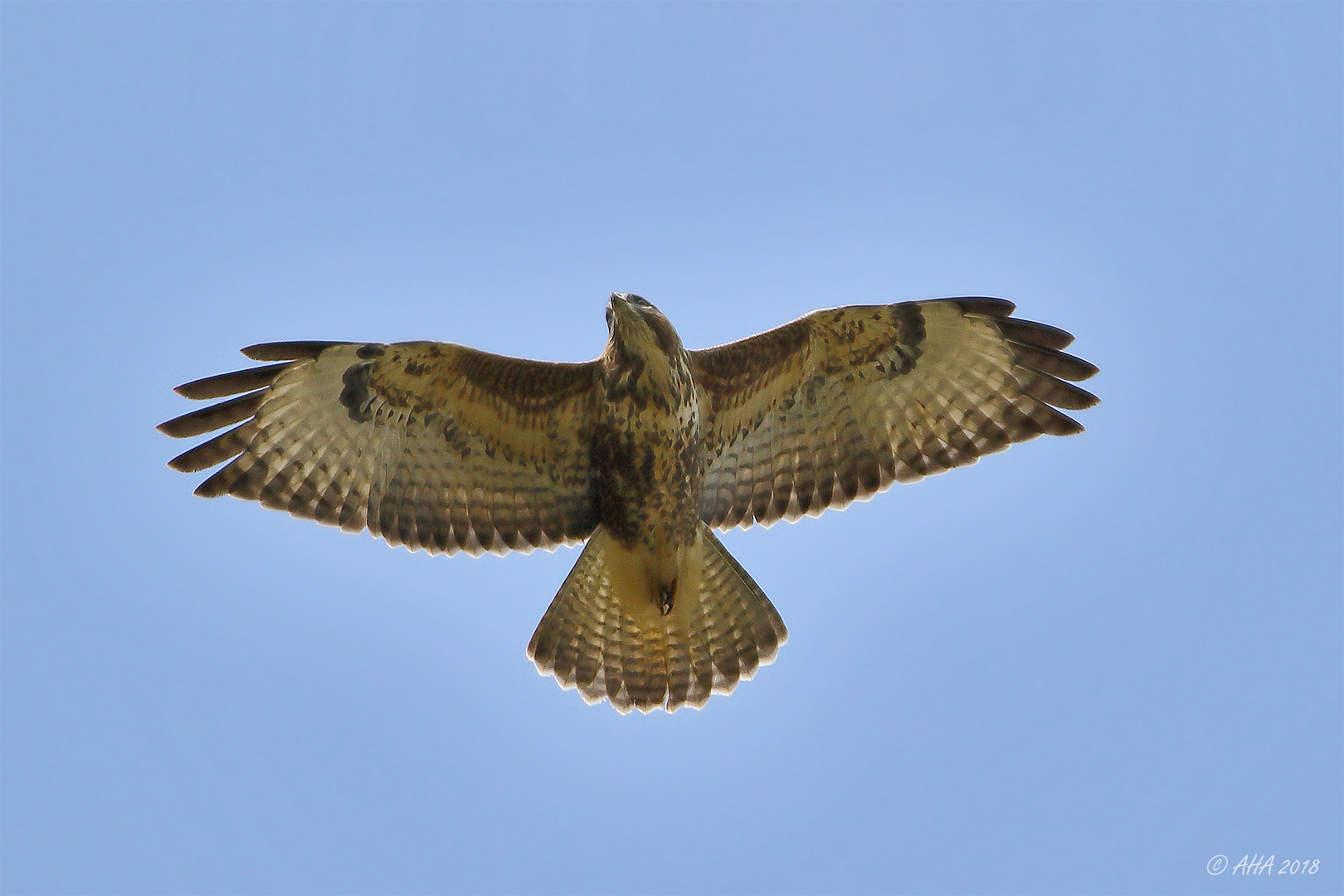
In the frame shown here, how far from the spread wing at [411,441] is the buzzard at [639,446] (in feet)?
0.04

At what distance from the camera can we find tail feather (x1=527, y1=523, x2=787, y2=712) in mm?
9180

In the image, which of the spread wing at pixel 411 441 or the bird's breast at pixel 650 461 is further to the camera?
the spread wing at pixel 411 441

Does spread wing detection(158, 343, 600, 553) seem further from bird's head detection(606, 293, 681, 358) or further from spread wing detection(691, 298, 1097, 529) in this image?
spread wing detection(691, 298, 1097, 529)

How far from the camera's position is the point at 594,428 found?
8.87 metres

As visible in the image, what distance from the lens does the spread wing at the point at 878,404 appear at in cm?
905

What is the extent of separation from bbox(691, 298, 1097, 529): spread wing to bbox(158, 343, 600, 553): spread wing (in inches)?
35.6

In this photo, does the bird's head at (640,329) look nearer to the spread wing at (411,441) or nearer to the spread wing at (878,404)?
the spread wing at (411,441)

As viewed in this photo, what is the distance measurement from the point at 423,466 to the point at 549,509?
Answer: 80cm

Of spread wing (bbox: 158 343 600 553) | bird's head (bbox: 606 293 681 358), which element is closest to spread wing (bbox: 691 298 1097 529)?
bird's head (bbox: 606 293 681 358)

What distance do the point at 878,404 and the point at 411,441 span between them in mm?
2826

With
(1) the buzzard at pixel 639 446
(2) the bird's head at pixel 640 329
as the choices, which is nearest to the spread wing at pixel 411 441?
(1) the buzzard at pixel 639 446

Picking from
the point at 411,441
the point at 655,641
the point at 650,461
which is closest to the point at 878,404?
the point at 650,461

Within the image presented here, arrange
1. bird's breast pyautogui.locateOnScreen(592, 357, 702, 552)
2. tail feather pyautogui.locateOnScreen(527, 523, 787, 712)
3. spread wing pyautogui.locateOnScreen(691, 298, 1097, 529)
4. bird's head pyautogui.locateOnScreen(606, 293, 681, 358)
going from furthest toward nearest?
tail feather pyautogui.locateOnScreen(527, 523, 787, 712) → spread wing pyautogui.locateOnScreen(691, 298, 1097, 529) → bird's breast pyautogui.locateOnScreen(592, 357, 702, 552) → bird's head pyautogui.locateOnScreen(606, 293, 681, 358)

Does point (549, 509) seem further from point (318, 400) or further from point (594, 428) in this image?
point (318, 400)
